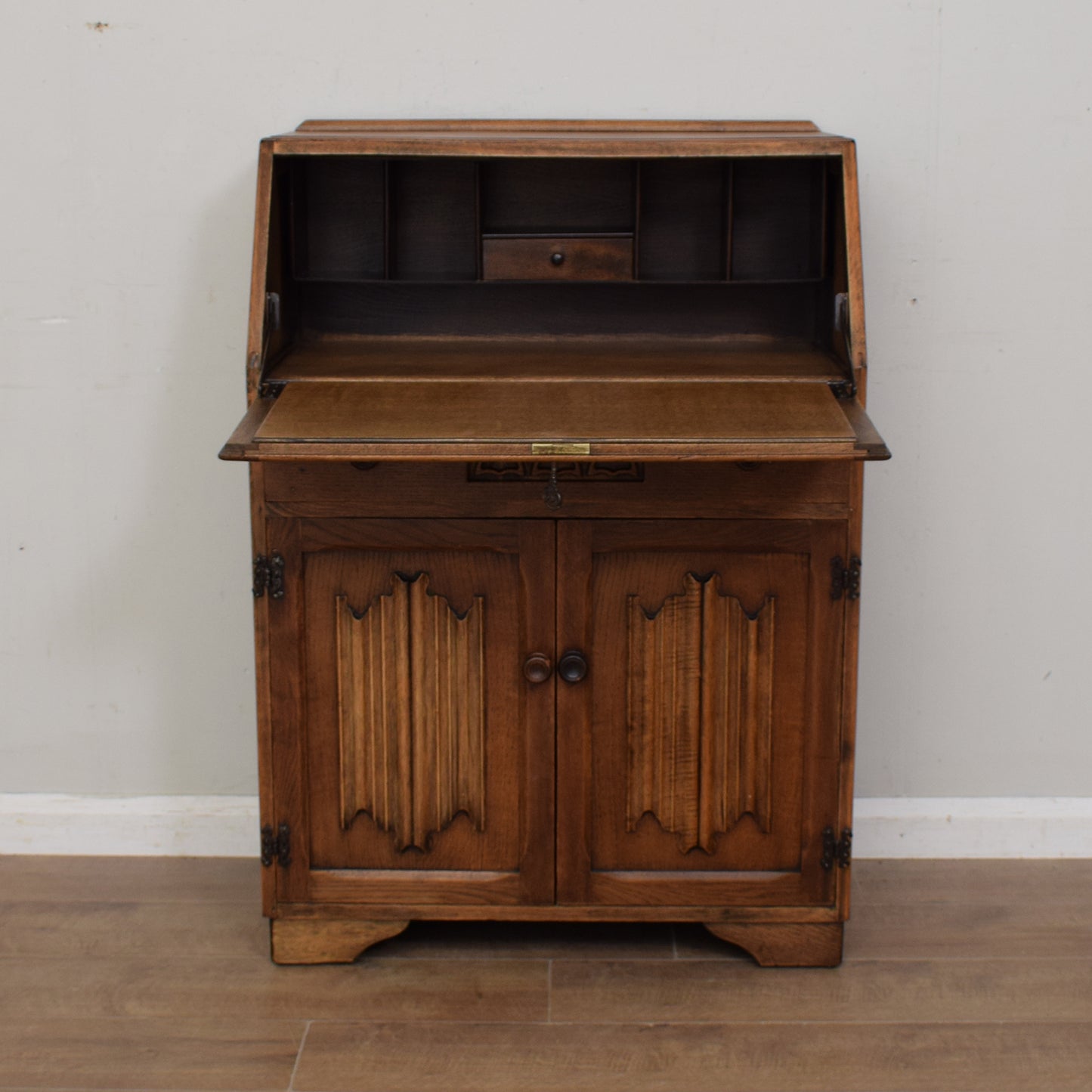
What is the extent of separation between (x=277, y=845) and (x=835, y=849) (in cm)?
104

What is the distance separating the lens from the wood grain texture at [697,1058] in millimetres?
2262

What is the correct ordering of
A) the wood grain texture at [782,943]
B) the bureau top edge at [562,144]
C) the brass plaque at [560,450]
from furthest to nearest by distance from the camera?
the wood grain texture at [782,943]
the bureau top edge at [562,144]
the brass plaque at [560,450]

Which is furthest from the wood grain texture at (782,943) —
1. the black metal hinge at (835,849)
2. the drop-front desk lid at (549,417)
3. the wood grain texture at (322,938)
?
the drop-front desk lid at (549,417)

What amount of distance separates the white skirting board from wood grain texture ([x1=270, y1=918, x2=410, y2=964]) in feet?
1.58

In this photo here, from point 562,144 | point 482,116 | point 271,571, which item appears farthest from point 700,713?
point 482,116

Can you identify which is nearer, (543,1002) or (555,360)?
(543,1002)

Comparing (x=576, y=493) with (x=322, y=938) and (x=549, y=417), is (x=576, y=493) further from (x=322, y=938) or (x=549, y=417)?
(x=322, y=938)

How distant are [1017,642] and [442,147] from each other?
1632 mm

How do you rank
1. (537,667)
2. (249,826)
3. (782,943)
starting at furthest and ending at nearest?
(249,826) < (782,943) < (537,667)

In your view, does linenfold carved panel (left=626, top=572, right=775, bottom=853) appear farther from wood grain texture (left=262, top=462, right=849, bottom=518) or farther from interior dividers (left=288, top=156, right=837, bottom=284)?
interior dividers (left=288, top=156, right=837, bottom=284)

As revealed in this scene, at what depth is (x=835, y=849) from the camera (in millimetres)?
2576

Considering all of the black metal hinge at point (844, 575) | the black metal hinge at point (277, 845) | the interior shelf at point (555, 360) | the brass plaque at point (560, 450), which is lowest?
the black metal hinge at point (277, 845)

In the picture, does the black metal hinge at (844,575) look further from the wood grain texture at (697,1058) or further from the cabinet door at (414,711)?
the wood grain texture at (697,1058)

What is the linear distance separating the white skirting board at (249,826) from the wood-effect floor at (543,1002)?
5.2 inches
